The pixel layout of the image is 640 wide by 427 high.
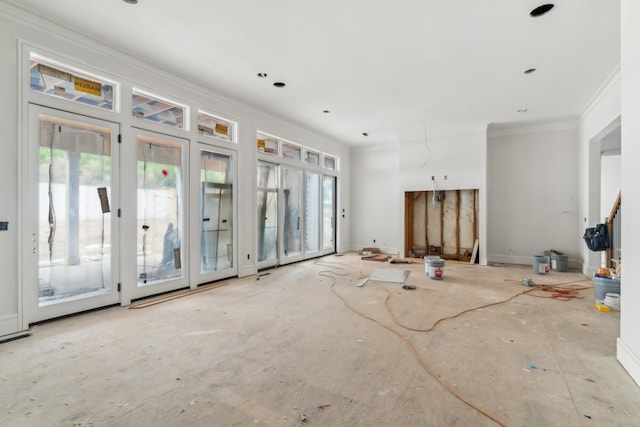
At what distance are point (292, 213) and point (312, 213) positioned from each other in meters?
0.91

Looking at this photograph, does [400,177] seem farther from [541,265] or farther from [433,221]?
[541,265]

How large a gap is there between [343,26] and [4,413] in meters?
4.18

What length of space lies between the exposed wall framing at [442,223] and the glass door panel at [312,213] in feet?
7.75

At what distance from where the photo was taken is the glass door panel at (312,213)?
754 cm

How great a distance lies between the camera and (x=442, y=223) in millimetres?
7582

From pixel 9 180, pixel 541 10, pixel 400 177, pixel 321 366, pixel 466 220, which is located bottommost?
pixel 321 366

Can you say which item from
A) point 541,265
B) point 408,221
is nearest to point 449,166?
point 408,221

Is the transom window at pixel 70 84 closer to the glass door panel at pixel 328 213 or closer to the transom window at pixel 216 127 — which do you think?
the transom window at pixel 216 127

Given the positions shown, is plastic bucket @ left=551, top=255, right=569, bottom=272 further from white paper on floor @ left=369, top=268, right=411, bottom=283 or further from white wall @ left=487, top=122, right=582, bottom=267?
white paper on floor @ left=369, top=268, right=411, bottom=283

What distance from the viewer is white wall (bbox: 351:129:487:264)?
704 cm

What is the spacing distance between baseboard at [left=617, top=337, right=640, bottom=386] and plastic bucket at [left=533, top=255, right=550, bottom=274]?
384 centimetres

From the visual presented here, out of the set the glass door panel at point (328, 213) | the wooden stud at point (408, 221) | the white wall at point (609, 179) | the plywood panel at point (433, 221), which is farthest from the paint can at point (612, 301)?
the glass door panel at point (328, 213)

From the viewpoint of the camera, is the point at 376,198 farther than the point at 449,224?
Yes

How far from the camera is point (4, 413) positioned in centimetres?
182
